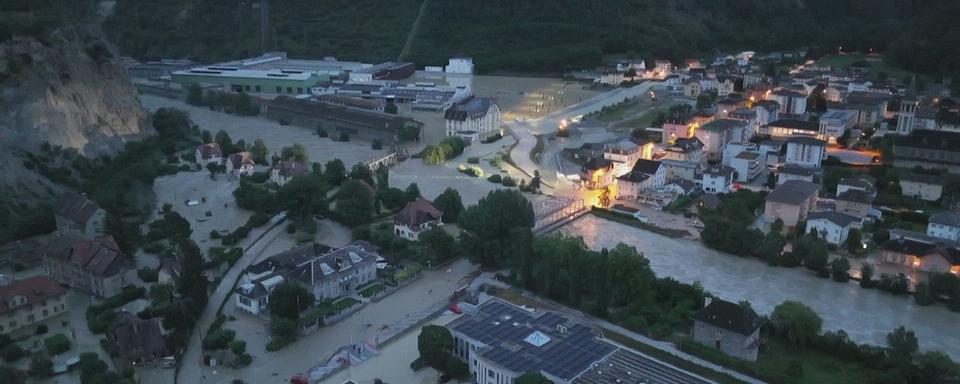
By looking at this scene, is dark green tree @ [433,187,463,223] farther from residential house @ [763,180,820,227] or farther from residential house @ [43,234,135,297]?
residential house @ [763,180,820,227]

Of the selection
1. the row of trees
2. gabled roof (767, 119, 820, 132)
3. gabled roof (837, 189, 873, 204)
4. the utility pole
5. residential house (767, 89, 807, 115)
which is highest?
the utility pole

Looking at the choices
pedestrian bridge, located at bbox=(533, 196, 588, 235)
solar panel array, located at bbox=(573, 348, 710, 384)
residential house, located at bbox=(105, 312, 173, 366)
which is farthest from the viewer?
pedestrian bridge, located at bbox=(533, 196, 588, 235)

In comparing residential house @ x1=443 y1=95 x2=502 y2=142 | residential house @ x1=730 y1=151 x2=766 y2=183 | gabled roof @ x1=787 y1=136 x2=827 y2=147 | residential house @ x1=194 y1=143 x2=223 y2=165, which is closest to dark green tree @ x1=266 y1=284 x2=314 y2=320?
residential house @ x1=194 y1=143 x2=223 y2=165

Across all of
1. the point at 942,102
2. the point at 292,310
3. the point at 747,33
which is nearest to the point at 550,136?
the point at 942,102

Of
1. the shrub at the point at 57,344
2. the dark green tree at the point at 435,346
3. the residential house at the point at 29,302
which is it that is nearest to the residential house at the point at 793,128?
the dark green tree at the point at 435,346

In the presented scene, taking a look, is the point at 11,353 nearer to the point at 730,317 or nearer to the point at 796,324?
the point at 730,317
